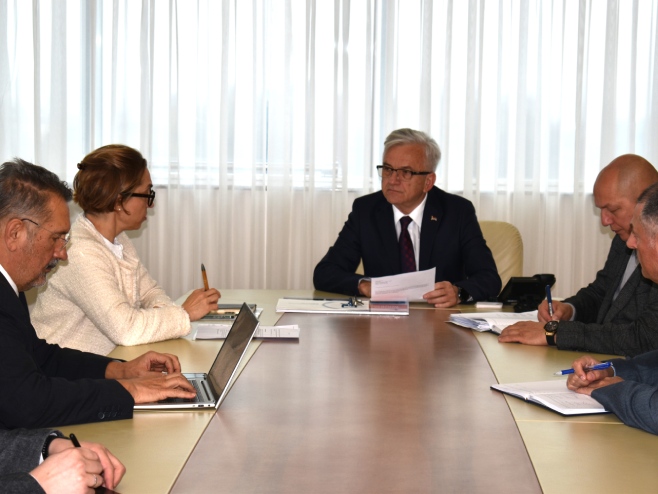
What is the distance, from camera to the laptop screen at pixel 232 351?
228 cm

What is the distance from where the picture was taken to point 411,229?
15.1 ft

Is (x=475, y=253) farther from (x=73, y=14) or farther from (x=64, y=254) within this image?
(x=73, y=14)

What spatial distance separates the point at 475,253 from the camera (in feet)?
14.5

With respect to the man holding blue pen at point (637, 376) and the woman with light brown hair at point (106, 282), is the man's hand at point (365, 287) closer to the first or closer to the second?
the woman with light brown hair at point (106, 282)

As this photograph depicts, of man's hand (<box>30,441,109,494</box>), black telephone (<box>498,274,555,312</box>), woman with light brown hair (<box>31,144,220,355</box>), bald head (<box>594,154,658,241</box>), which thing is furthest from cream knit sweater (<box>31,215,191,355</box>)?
bald head (<box>594,154,658,241</box>)

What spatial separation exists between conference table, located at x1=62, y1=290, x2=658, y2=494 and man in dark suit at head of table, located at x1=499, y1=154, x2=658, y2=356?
0.50 ft

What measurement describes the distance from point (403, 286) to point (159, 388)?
184 cm

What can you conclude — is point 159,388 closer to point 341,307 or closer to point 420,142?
point 341,307

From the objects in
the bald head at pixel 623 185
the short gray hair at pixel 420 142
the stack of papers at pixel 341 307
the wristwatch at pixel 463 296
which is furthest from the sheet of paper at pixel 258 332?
the short gray hair at pixel 420 142

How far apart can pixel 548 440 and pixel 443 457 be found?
281 millimetres

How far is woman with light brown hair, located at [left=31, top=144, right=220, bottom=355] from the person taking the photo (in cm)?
295

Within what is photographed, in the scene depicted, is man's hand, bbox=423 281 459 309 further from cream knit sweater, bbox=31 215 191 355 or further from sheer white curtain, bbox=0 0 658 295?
sheer white curtain, bbox=0 0 658 295

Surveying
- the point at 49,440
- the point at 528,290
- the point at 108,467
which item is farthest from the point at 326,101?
the point at 108,467

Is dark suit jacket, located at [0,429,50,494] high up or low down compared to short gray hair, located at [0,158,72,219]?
down
